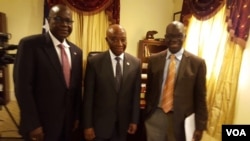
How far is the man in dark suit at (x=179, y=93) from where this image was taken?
1.78m

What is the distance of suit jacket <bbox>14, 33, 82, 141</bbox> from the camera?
1.52 meters

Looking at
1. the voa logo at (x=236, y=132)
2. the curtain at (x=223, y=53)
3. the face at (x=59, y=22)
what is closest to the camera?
the voa logo at (x=236, y=132)

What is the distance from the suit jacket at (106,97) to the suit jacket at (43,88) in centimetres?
11

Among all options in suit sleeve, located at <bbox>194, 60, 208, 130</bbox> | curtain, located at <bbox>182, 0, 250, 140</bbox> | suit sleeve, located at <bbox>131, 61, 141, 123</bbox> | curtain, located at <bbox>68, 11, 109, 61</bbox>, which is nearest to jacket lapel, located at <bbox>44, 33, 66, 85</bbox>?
suit sleeve, located at <bbox>131, 61, 141, 123</bbox>

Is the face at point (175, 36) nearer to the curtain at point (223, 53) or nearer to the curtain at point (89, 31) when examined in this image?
the curtain at point (223, 53)

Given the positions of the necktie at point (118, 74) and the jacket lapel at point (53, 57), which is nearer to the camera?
the jacket lapel at point (53, 57)

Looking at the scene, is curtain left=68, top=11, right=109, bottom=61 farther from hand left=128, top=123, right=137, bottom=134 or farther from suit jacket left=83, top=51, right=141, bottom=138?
hand left=128, top=123, right=137, bottom=134

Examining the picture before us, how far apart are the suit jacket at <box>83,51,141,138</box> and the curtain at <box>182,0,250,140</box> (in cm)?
137

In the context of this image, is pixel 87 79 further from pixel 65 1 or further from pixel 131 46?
pixel 131 46

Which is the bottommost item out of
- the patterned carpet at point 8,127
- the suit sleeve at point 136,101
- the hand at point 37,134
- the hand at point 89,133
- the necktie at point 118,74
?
the patterned carpet at point 8,127

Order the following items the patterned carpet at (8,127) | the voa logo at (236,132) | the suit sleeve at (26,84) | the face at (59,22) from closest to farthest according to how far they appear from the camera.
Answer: the voa logo at (236,132), the suit sleeve at (26,84), the face at (59,22), the patterned carpet at (8,127)

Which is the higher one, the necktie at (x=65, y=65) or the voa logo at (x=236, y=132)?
the necktie at (x=65, y=65)

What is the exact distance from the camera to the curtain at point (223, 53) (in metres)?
2.61

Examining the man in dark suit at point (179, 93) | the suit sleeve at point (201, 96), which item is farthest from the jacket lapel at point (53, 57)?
the suit sleeve at point (201, 96)
